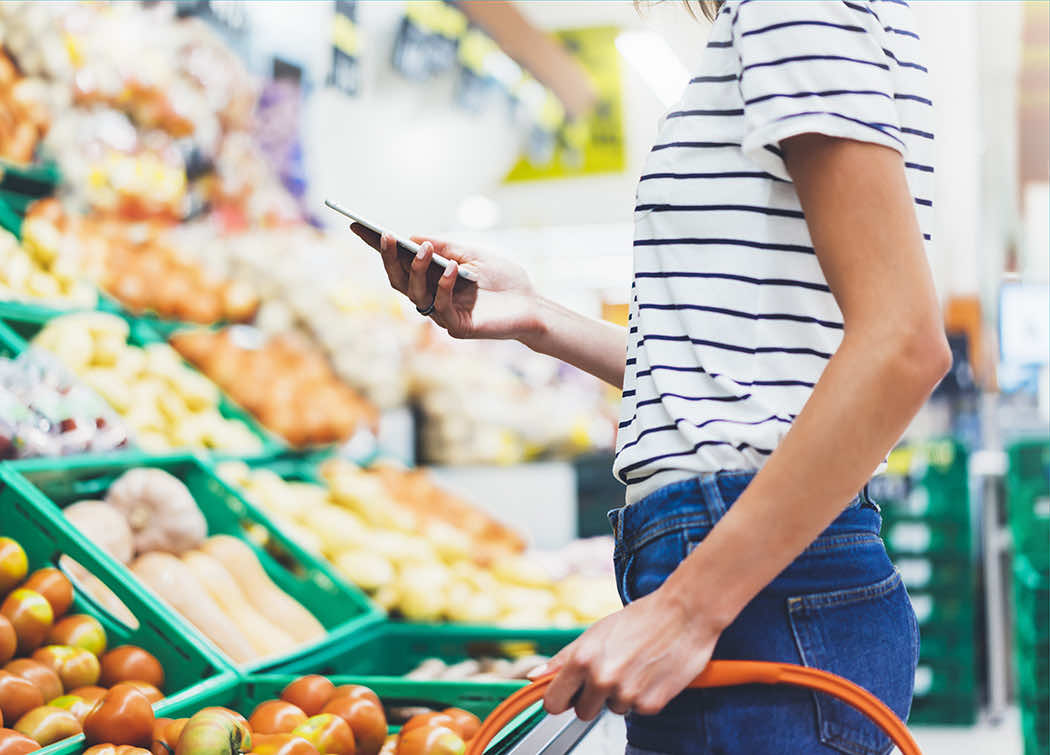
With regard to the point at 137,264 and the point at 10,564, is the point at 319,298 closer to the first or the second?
the point at 137,264

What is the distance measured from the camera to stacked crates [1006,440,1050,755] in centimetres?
354

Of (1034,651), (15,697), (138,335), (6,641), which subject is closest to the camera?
(15,697)

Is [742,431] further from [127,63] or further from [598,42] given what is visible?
[598,42]

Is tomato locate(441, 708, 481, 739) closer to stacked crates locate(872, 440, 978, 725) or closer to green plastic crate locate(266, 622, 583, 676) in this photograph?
green plastic crate locate(266, 622, 583, 676)

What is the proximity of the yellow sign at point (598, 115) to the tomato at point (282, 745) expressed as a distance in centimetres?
687

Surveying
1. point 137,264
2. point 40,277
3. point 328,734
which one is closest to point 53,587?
point 328,734

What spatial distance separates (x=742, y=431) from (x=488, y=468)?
3312 millimetres

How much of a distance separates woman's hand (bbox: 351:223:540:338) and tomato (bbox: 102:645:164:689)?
927 millimetres

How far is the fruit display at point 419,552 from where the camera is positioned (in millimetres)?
2752

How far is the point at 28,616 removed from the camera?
169 cm

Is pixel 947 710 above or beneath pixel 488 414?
beneath

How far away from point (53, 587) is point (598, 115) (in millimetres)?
6865

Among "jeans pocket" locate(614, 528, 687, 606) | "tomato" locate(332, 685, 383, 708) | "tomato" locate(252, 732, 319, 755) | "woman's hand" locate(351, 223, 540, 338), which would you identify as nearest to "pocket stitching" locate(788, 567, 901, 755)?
"jeans pocket" locate(614, 528, 687, 606)

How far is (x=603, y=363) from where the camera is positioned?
→ 4.33 ft
